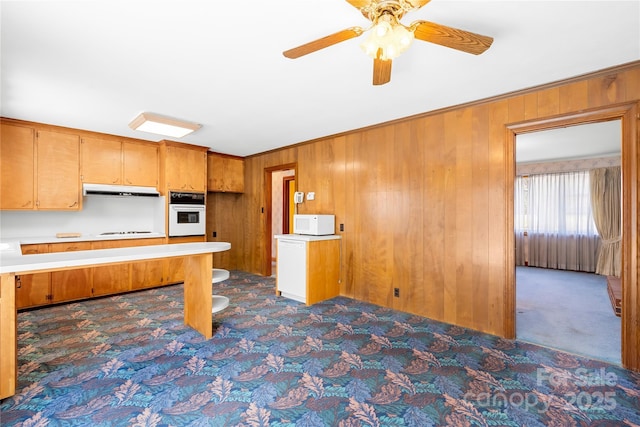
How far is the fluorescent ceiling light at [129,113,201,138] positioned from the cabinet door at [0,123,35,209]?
131 cm

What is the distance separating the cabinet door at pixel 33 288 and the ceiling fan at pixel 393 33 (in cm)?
418

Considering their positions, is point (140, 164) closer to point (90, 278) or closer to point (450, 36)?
point (90, 278)

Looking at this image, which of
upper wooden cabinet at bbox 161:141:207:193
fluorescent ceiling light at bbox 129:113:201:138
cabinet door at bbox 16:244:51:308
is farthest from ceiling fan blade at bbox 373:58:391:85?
cabinet door at bbox 16:244:51:308

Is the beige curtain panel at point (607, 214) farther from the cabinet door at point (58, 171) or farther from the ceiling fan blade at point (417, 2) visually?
A: the cabinet door at point (58, 171)

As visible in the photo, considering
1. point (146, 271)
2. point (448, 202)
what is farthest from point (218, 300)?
point (448, 202)

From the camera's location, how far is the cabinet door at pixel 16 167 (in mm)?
3588

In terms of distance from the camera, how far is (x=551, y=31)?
6.20 ft

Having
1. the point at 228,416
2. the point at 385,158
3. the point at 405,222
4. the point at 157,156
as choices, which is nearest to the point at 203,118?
the point at 157,156

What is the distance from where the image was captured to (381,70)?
1884 millimetres

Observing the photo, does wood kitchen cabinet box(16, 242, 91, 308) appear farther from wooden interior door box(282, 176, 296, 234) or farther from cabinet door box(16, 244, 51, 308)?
wooden interior door box(282, 176, 296, 234)

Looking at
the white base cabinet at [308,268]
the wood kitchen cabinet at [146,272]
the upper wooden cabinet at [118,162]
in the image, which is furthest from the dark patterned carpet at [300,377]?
the upper wooden cabinet at [118,162]

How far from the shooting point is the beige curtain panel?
18.5 ft

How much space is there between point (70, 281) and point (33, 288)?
1.18 feet

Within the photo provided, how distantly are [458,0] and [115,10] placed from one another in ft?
6.66
